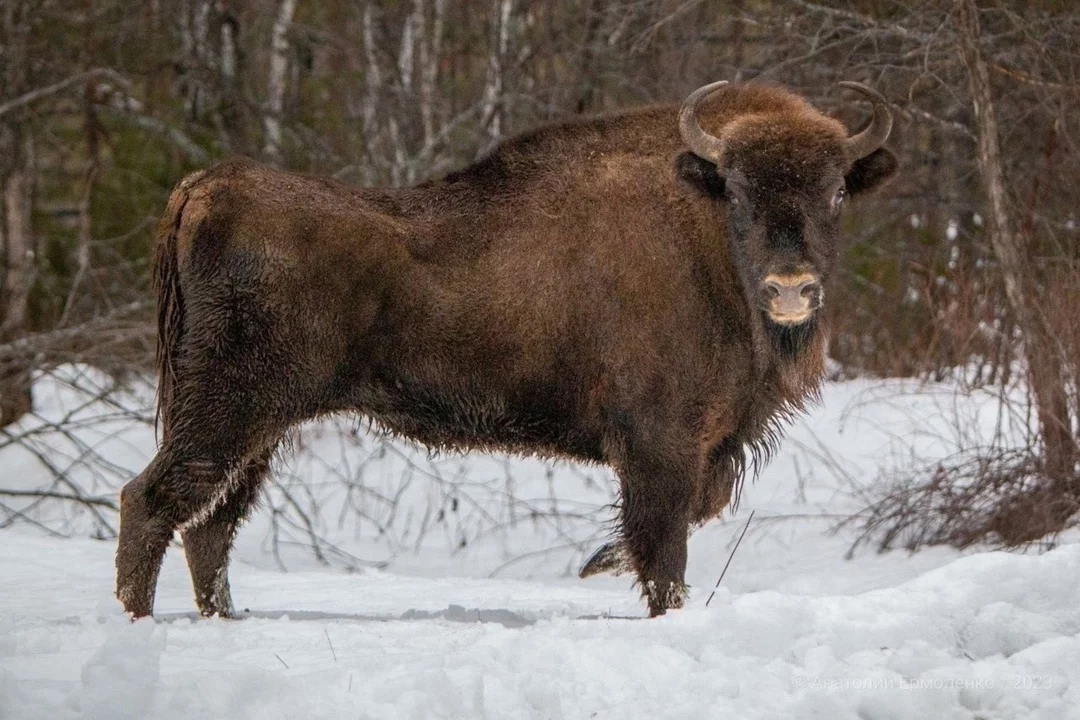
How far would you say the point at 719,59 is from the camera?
1015cm

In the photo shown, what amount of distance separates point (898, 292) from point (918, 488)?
16.8ft

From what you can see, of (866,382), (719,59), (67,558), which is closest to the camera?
(67,558)

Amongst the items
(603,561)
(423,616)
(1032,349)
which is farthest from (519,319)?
(1032,349)

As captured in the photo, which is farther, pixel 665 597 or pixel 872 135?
pixel 872 135

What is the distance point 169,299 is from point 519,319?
152 centimetres

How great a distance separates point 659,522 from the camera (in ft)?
17.9

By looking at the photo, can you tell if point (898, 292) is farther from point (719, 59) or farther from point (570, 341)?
point (570, 341)

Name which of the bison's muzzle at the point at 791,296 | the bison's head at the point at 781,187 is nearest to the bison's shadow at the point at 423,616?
the bison's muzzle at the point at 791,296

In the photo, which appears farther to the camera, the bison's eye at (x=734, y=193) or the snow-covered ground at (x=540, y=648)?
the bison's eye at (x=734, y=193)

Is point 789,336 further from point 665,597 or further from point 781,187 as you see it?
point 665,597

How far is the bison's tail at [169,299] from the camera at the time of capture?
221 inches

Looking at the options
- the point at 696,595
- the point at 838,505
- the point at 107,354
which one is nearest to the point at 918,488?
the point at 838,505

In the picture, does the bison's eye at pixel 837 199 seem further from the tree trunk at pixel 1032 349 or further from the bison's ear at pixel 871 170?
the tree trunk at pixel 1032 349

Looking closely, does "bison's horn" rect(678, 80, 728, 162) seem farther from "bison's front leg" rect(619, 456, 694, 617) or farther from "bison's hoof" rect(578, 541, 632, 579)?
"bison's hoof" rect(578, 541, 632, 579)
